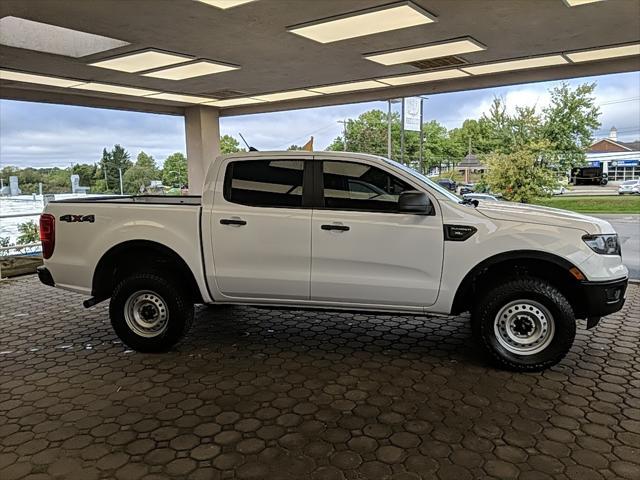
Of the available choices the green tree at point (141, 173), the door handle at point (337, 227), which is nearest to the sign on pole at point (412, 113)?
the door handle at point (337, 227)

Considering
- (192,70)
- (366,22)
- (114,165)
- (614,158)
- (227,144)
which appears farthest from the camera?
(227,144)

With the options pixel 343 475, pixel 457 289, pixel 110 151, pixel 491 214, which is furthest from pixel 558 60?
pixel 110 151

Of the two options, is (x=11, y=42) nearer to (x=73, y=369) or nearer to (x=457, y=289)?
(x=73, y=369)

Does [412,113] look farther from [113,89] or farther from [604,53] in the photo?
[113,89]

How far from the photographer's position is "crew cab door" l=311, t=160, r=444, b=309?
3951 mm

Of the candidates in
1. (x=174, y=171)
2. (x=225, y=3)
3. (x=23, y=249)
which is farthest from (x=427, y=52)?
(x=23, y=249)

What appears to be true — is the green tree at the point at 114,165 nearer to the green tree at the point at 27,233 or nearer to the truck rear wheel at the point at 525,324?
the green tree at the point at 27,233

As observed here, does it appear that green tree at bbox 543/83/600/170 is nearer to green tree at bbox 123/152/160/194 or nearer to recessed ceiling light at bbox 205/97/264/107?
recessed ceiling light at bbox 205/97/264/107

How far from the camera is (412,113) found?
10547 millimetres

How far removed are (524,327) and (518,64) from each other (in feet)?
15.0

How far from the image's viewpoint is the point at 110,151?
37.1 feet

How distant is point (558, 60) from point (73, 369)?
7068 mm

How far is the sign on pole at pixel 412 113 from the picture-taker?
380 inches

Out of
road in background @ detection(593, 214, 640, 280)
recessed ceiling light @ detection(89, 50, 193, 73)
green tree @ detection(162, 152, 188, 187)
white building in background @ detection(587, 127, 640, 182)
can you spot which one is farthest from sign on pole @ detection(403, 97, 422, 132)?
green tree @ detection(162, 152, 188, 187)
